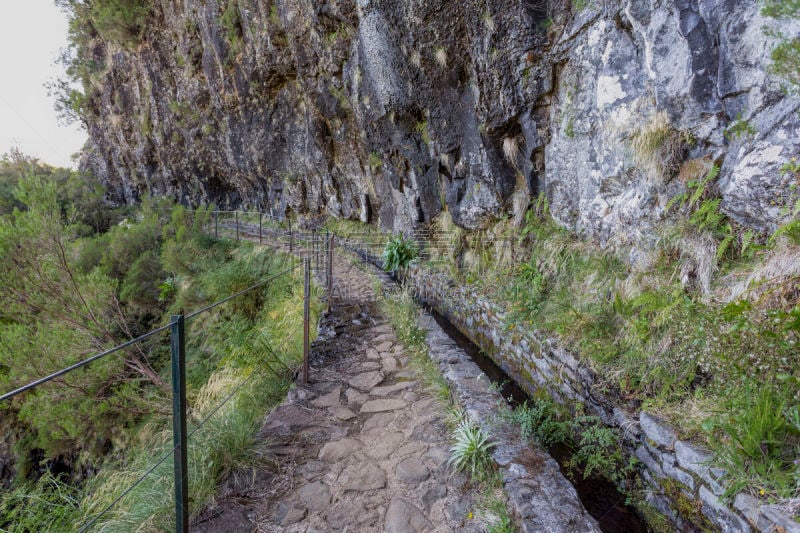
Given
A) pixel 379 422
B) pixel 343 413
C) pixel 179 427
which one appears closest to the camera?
pixel 179 427

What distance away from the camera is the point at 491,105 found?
224 inches

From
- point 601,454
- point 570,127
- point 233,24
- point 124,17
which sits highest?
point 124,17

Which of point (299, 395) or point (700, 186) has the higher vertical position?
point (700, 186)

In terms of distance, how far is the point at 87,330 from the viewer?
5.14 m

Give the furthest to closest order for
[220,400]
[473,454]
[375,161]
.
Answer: [375,161]
[220,400]
[473,454]

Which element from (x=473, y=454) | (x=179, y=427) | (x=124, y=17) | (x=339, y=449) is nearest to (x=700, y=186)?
(x=473, y=454)

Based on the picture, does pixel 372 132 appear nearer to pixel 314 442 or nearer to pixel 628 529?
pixel 314 442

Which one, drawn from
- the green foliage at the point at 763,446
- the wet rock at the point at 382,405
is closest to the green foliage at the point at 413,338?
the wet rock at the point at 382,405

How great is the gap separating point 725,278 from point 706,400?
0.96 m

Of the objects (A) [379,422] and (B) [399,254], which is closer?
(A) [379,422]

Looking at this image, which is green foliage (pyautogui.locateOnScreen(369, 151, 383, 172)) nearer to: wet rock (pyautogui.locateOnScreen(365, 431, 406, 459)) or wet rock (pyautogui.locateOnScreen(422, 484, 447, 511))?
wet rock (pyautogui.locateOnScreen(365, 431, 406, 459))

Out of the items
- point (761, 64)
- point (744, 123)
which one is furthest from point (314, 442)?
point (761, 64)

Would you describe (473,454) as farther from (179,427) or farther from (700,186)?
(700,186)

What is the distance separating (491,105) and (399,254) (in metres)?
3.68
